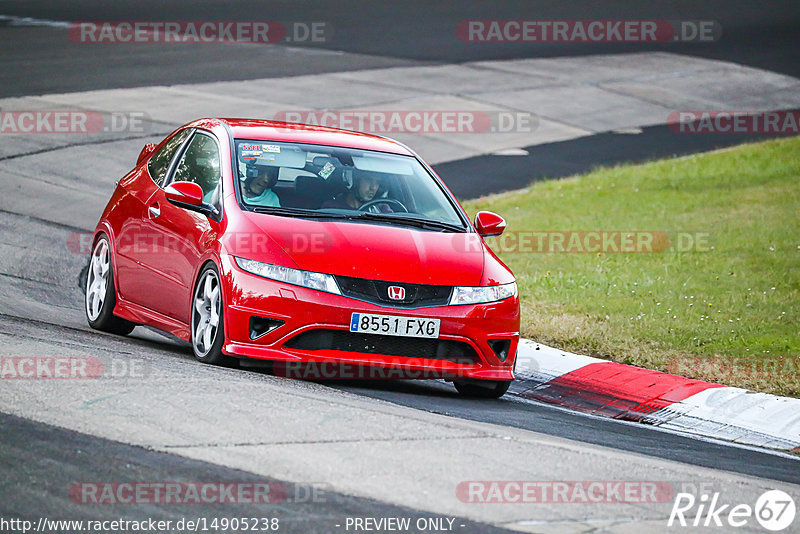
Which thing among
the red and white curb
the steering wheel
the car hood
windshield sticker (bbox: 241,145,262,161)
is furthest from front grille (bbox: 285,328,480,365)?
windshield sticker (bbox: 241,145,262,161)

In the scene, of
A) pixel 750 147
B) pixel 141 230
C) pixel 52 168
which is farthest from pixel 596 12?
pixel 141 230

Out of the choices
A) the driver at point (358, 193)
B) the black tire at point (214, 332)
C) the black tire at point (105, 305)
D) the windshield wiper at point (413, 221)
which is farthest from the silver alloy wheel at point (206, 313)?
the black tire at point (105, 305)

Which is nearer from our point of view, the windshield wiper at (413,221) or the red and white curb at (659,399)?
the red and white curb at (659,399)

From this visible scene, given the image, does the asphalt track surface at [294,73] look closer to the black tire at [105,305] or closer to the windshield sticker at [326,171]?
the black tire at [105,305]

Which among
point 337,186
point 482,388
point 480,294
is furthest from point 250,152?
point 482,388

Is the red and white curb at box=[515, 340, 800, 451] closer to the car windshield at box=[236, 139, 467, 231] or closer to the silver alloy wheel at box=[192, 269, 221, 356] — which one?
the car windshield at box=[236, 139, 467, 231]

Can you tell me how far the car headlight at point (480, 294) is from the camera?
7984mm

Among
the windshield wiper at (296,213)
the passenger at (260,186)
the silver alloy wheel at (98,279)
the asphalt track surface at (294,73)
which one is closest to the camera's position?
the asphalt track surface at (294,73)

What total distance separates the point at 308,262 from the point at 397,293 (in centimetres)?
57

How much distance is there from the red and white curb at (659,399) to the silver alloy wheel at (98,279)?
3.18 meters

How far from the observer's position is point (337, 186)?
8.68 m

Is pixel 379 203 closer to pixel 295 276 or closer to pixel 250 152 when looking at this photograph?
pixel 250 152

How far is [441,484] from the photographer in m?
5.61

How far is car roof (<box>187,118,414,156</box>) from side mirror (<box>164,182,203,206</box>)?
0.69m
